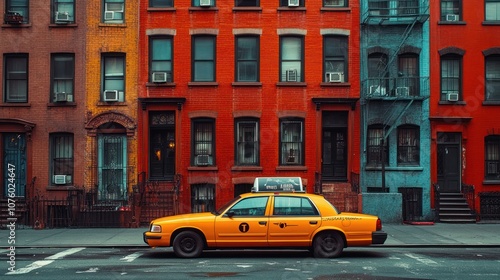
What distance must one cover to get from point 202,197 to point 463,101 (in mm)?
10695

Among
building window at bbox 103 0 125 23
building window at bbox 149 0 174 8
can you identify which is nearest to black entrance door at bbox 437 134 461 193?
building window at bbox 149 0 174 8

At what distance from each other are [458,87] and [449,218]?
201 inches

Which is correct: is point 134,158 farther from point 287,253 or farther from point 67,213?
point 287,253

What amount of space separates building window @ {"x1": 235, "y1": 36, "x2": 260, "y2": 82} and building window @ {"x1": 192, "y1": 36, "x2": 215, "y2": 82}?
3.32 feet

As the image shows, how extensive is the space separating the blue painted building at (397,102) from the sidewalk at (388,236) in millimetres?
2339

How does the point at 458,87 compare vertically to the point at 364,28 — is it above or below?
below

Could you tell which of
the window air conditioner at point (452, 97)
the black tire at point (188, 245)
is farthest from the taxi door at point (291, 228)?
the window air conditioner at point (452, 97)

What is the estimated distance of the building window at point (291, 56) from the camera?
86.6 feet

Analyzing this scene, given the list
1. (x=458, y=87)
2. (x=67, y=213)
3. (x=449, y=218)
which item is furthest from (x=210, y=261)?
(x=458, y=87)


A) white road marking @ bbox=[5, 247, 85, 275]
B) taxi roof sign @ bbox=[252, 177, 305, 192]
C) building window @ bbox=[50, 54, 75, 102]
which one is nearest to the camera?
white road marking @ bbox=[5, 247, 85, 275]

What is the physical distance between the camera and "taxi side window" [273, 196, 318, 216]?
618 inches

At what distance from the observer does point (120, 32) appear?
26.1 meters

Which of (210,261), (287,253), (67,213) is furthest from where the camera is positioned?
(67,213)

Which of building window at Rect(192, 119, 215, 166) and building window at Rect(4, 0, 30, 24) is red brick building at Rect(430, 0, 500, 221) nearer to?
building window at Rect(192, 119, 215, 166)
